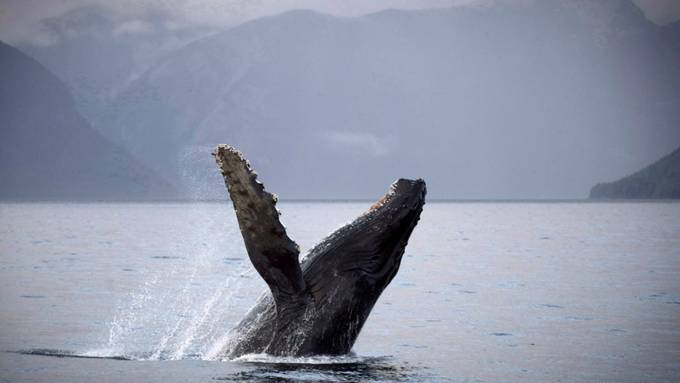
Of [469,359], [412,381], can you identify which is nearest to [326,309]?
[412,381]

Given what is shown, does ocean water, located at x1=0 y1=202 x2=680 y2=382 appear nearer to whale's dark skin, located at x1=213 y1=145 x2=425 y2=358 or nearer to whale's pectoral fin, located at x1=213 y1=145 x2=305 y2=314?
whale's dark skin, located at x1=213 y1=145 x2=425 y2=358

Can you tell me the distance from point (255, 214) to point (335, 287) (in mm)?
1401

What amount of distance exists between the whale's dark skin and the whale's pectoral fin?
0.38m

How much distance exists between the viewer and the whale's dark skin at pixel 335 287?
874 centimetres

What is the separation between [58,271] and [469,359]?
46.9 ft

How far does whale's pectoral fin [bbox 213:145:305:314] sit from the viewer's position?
7.76 metres

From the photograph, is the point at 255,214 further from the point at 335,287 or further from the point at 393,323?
the point at 393,323

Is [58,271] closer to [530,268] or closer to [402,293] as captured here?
[402,293]

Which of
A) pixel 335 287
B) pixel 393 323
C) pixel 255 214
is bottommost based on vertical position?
pixel 335 287

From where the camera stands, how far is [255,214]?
7781 mm

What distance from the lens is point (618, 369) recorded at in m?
10.2

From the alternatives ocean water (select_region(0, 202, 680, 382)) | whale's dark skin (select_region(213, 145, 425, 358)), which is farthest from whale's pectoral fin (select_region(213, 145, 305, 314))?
ocean water (select_region(0, 202, 680, 382))

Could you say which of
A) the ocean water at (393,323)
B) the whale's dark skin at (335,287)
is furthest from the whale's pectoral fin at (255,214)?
the ocean water at (393,323)

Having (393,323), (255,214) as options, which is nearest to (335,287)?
(255,214)
